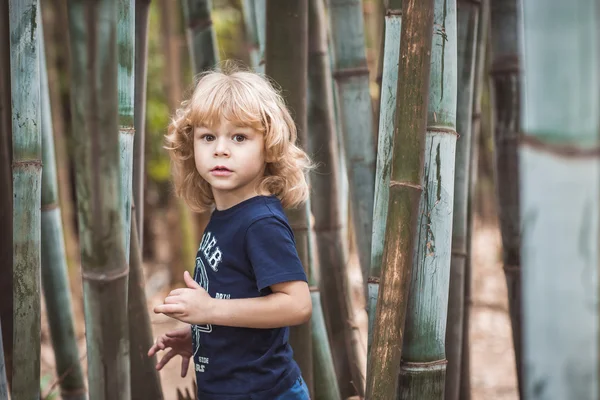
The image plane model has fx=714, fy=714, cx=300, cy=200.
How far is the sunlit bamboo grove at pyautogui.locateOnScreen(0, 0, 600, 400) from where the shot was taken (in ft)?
2.12

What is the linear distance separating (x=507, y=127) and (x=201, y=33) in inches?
27.8

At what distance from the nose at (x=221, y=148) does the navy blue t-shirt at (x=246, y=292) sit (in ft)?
0.29

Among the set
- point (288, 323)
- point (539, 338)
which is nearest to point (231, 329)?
point (288, 323)

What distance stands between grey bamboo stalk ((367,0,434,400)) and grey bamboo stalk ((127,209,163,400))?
21.1 inches

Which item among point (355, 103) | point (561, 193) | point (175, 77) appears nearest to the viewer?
point (561, 193)

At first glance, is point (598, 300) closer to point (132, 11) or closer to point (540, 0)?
point (540, 0)

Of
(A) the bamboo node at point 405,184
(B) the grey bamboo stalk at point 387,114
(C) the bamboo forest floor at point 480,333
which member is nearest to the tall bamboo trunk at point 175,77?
(C) the bamboo forest floor at point 480,333

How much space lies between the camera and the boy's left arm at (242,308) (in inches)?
38.8

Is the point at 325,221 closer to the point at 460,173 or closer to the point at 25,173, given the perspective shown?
the point at 460,173

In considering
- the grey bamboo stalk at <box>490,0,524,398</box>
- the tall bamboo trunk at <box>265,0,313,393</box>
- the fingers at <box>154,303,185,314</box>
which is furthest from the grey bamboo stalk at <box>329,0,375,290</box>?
the fingers at <box>154,303,185,314</box>

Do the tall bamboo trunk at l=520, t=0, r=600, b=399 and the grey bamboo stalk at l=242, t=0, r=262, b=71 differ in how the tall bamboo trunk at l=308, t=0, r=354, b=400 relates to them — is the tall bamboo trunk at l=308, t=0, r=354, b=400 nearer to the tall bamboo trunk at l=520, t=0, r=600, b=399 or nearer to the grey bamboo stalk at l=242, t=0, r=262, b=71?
the grey bamboo stalk at l=242, t=0, r=262, b=71

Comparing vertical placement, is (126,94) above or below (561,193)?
above

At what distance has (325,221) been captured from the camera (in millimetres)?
1662

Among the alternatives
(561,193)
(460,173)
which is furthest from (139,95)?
(561,193)
